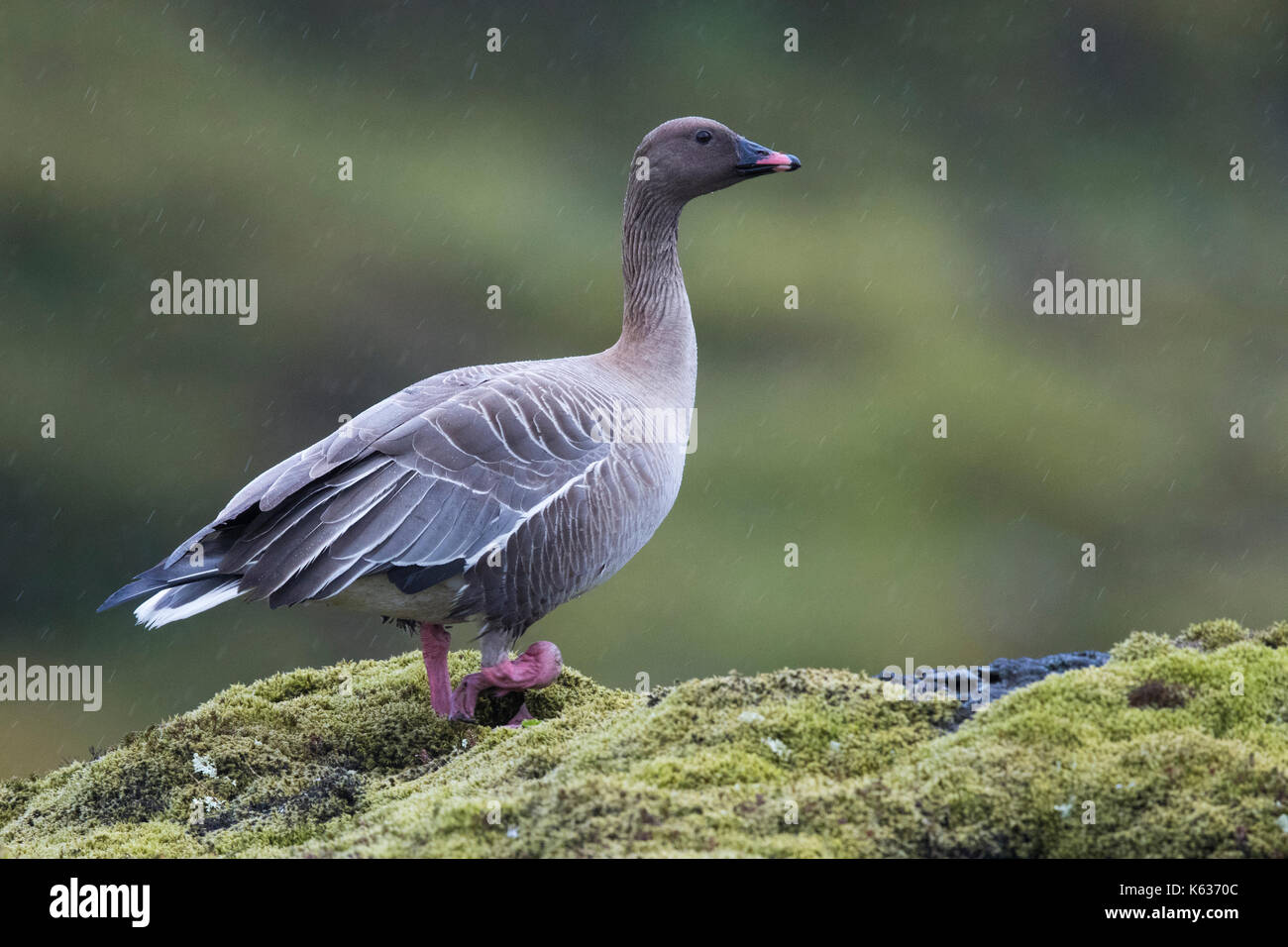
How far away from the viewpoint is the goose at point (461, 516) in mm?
6418

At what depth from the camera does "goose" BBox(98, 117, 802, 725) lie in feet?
21.1

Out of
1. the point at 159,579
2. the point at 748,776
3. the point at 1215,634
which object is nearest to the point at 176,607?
the point at 159,579

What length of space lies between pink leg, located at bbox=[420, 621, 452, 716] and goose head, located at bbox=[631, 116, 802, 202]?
11.4ft

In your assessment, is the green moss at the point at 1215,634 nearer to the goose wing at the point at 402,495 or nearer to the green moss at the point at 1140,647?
the green moss at the point at 1140,647

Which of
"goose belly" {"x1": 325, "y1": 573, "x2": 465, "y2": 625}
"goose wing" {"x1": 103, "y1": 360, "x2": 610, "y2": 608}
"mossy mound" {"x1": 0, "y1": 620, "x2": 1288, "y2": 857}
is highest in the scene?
"goose wing" {"x1": 103, "y1": 360, "x2": 610, "y2": 608}

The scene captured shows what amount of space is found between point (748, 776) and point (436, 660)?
294cm

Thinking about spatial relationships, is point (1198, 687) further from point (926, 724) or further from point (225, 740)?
point (225, 740)

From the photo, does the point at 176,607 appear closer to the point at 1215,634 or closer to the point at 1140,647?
the point at 1140,647

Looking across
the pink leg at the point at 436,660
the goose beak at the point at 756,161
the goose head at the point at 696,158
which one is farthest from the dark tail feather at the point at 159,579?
the goose beak at the point at 756,161

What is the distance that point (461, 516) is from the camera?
22.0 feet

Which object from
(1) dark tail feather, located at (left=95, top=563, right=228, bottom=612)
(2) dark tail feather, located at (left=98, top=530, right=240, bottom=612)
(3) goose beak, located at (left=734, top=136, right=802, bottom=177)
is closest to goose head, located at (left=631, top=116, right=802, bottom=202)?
(3) goose beak, located at (left=734, top=136, right=802, bottom=177)

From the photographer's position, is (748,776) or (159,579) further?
(159,579)

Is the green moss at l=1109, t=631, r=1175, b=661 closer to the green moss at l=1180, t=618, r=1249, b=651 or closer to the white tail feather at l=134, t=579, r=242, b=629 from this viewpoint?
the green moss at l=1180, t=618, r=1249, b=651

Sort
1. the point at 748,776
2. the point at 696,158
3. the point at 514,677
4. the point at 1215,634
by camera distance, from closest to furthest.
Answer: the point at 748,776 < the point at 1215,634 < the point at 514,677 < the point at 696,158
